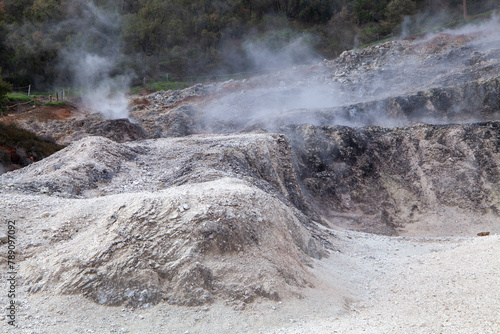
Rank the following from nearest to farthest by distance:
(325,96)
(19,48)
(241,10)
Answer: (325,96), (19,48), (241,10)

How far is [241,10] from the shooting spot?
44.2 meters

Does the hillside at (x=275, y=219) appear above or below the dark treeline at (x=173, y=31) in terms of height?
below

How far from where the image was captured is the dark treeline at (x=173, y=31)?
3516 centimetres

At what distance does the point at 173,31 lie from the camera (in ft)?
131

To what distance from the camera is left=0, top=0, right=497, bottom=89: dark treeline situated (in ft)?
115

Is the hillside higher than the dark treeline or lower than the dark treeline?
lower

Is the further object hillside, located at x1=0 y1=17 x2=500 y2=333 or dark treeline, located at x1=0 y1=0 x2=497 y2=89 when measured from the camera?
dark treeline, located at x1=0 y1=0 x2=497 y2=89

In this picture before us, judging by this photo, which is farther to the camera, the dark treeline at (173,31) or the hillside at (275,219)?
the dark treeline at (173,31)

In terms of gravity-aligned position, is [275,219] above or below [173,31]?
below

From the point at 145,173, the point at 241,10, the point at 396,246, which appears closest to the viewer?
the point at 396,246

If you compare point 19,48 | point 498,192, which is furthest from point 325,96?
point 19,48

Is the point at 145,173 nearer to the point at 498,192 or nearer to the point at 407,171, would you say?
the point at 407,171

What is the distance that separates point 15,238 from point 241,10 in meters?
41.0

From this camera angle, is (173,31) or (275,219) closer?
(275,219)
